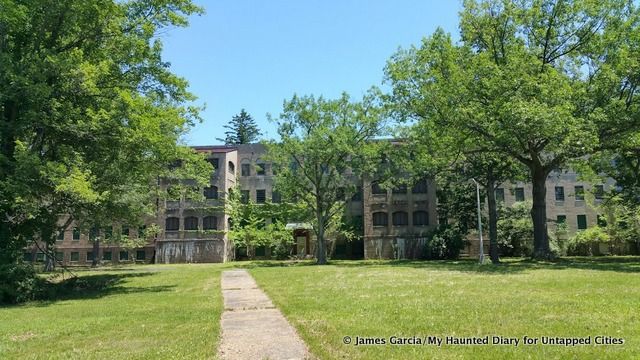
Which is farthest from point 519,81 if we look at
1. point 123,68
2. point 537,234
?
point 123,68

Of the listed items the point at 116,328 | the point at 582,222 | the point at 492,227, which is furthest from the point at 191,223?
the point at 116,328

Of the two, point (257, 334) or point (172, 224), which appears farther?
point (172, 224)

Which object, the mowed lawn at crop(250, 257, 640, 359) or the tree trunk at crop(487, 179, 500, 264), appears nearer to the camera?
the mowed lawn at crop(250, 257, 640, 359)

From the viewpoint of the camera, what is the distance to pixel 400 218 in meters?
56.0

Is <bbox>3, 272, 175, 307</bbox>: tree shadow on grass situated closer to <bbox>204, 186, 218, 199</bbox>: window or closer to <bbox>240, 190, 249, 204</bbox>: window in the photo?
<bbox>204, 186, 218, 199</bbox>: window

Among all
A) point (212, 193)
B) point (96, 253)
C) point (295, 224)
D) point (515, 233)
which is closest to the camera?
point (515, 233)

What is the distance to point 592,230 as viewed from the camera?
52469mm

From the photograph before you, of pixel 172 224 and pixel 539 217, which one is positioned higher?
pixel 172 224

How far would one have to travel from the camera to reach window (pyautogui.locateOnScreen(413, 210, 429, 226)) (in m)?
55.7

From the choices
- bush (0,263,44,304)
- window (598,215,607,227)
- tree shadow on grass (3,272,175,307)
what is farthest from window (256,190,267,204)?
bush (0,263,44,304)

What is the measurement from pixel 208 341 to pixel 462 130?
22026mm

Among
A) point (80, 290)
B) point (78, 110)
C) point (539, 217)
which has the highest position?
point (78, 110)

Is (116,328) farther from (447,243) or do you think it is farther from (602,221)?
(602,221)

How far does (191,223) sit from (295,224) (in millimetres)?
11595
